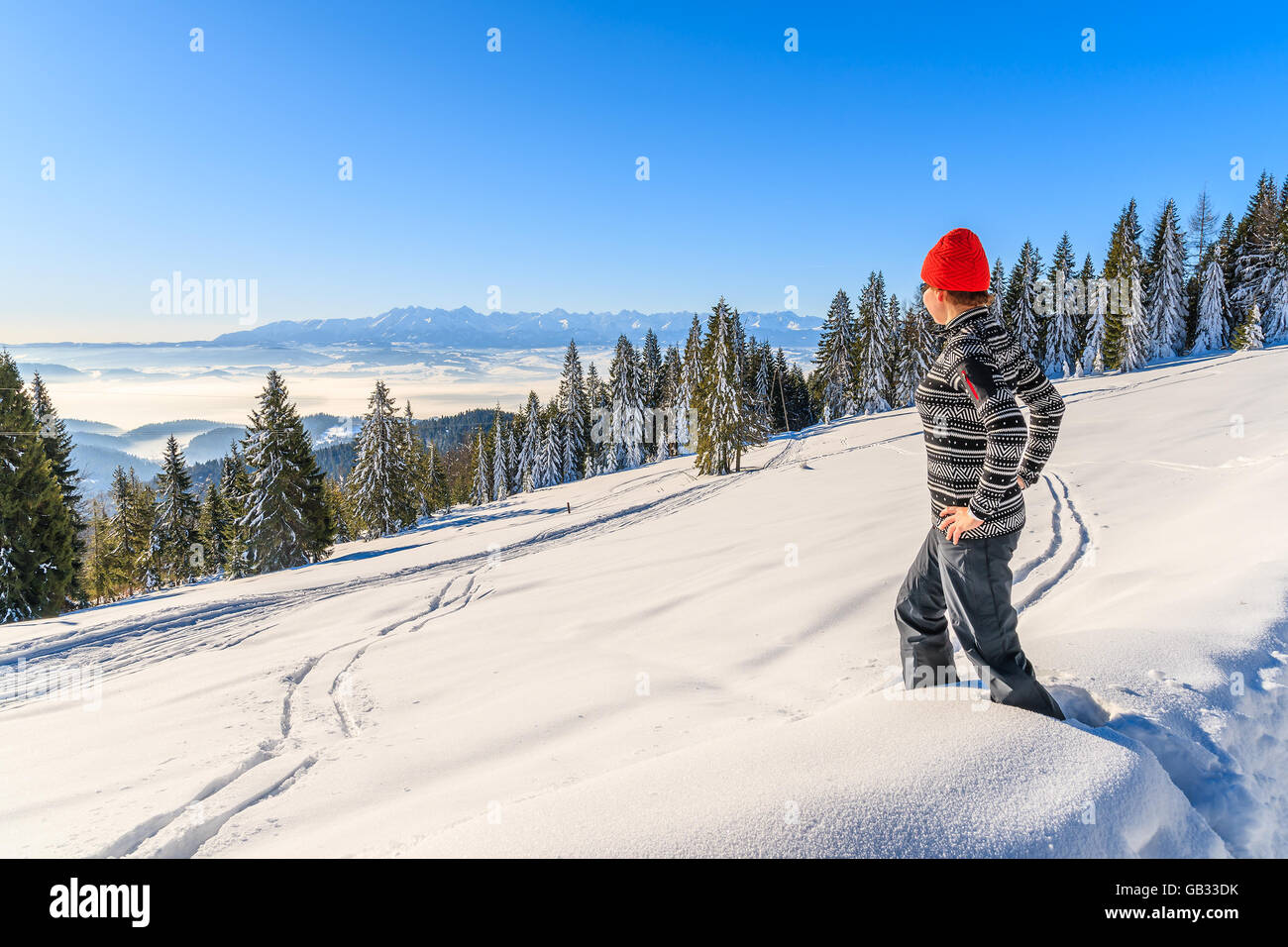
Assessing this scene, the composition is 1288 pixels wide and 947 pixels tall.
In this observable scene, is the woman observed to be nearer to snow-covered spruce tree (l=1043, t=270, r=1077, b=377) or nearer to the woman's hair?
the woman's hair

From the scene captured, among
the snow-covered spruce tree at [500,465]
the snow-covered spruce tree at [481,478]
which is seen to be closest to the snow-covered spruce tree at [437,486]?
the snow-covered spruce tree at [481,478]

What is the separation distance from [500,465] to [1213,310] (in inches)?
2824

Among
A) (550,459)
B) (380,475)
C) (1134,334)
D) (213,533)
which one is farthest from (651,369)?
(213,533)

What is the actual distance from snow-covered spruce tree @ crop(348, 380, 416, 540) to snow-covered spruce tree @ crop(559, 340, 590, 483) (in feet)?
69.8

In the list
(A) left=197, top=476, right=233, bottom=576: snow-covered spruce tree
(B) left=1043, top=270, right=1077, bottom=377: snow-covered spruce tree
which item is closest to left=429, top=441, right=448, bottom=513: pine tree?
(A) left=197, top=476, right=233, bottom=576: snow-covered spruce tree

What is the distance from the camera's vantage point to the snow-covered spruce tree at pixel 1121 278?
164ft

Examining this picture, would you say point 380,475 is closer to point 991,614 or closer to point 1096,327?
point 991,614

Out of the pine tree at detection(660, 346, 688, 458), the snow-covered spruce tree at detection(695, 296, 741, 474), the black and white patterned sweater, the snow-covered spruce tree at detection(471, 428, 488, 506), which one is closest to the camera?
the black and white patterned sweater

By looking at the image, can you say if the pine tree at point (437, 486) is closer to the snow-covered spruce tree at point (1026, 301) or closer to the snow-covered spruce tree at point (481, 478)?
the snow-covered spruce tree at point (481, 478)

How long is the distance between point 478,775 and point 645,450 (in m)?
61.4

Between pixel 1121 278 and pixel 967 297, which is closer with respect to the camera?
pixel 967 297

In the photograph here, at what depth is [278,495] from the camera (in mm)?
31125

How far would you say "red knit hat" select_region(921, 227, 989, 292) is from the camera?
3.04 metres
